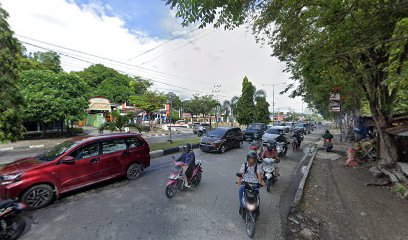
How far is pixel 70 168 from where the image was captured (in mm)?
4816

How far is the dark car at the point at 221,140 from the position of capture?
11195 mm

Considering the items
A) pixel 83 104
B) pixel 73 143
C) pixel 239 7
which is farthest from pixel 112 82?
pixel 239 7

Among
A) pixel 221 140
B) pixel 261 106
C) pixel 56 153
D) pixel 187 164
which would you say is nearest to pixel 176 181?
pixel 187 164

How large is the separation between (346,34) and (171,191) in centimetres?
675

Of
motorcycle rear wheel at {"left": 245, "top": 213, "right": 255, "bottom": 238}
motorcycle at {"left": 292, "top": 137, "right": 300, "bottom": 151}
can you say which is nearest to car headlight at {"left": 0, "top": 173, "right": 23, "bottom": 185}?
motorcycle rear wheel at {"left": 245, "top": 213, "right": 255, "bottom": 238}

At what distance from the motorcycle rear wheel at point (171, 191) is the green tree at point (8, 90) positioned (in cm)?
664

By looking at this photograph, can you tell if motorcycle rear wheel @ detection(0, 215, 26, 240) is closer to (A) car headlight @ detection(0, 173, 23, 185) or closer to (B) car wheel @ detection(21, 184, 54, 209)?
(B) car wheel @ detection(21, 184, 54, 209)

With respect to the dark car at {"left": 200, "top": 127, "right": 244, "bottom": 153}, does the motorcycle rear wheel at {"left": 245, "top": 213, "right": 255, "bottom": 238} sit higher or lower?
lower

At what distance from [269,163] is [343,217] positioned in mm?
2139

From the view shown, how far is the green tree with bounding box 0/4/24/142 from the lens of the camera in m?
6.57

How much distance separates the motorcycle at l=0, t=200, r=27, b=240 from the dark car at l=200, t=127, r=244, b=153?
8.74m

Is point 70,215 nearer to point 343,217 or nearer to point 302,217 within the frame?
point 302,217

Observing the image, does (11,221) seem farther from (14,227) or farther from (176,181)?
(176,181)

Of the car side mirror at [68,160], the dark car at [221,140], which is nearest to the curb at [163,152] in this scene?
the dark car at [221,140]
